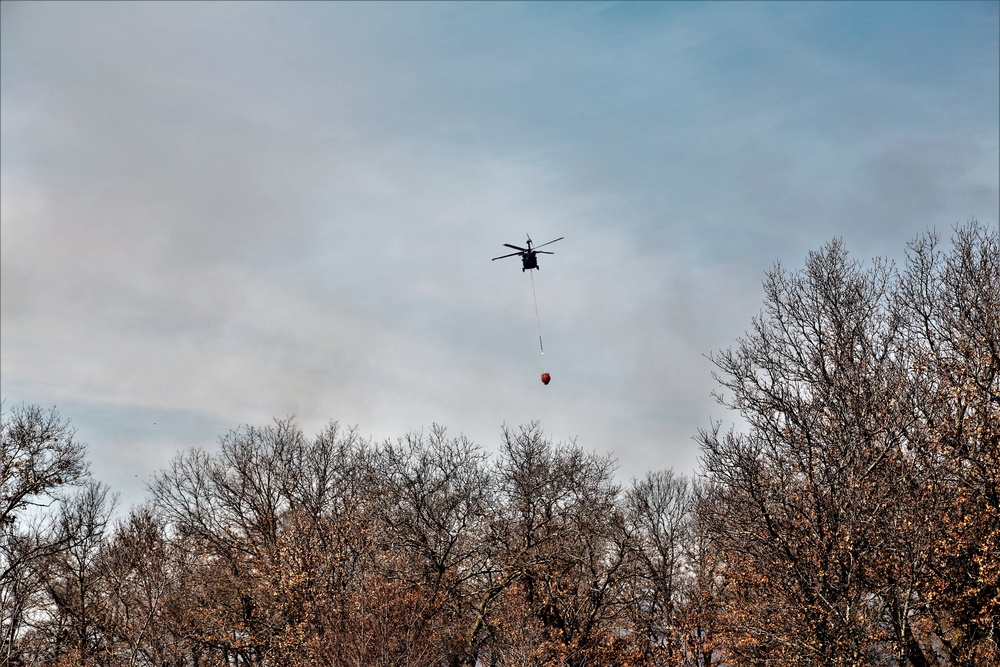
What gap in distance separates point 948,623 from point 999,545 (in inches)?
135

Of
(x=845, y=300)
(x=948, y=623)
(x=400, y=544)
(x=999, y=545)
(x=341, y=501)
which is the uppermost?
(x=845, y=300)

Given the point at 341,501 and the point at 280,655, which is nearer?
the point at 280,655

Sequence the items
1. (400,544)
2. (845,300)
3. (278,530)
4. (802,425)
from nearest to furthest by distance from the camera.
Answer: (802,425) → (845,300) → (400,544) → (278,530)

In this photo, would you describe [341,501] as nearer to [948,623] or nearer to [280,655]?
[280,655]

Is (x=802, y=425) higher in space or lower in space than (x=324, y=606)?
higher

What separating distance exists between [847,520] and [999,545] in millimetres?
4737

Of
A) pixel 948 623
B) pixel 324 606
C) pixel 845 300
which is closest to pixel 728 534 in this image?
pixel 948 623

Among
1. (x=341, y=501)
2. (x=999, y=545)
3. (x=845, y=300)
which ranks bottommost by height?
(x=999, y=545)

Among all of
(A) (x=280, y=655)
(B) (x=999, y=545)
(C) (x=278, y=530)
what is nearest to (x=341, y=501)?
(C) (x=278, y=530)

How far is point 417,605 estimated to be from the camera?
1220 inches

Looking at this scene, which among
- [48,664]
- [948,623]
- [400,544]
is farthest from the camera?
[400,544]

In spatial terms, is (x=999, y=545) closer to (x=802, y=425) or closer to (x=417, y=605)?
(x=802, y=425)

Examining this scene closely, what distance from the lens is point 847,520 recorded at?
25.3 m

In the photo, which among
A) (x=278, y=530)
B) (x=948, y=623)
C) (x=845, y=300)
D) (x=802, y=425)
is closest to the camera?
(x=948, y=623)
